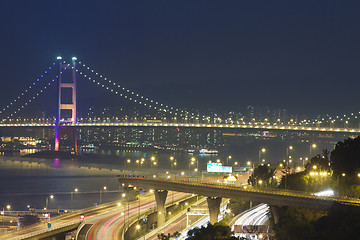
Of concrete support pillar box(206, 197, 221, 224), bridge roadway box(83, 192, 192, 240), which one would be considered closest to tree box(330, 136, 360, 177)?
concrete support pillar box(206, 197, 221, 224)

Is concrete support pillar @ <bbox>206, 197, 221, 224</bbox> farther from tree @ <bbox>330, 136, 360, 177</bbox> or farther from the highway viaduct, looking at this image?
tree @ <bbox>330, 136, 360, 177</bbox>

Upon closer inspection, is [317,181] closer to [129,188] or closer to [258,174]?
[258,174]

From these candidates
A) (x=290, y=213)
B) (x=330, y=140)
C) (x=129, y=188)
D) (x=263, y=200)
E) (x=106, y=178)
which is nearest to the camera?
(x=290, y=213)

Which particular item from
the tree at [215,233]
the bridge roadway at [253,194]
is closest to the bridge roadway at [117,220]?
the bridge roadway at [253,194]

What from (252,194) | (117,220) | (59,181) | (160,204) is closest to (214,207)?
(252,194)

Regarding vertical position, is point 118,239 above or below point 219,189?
below

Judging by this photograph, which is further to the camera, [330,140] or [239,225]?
[330,140]

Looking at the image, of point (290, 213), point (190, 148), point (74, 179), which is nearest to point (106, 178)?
point (74, 179)
